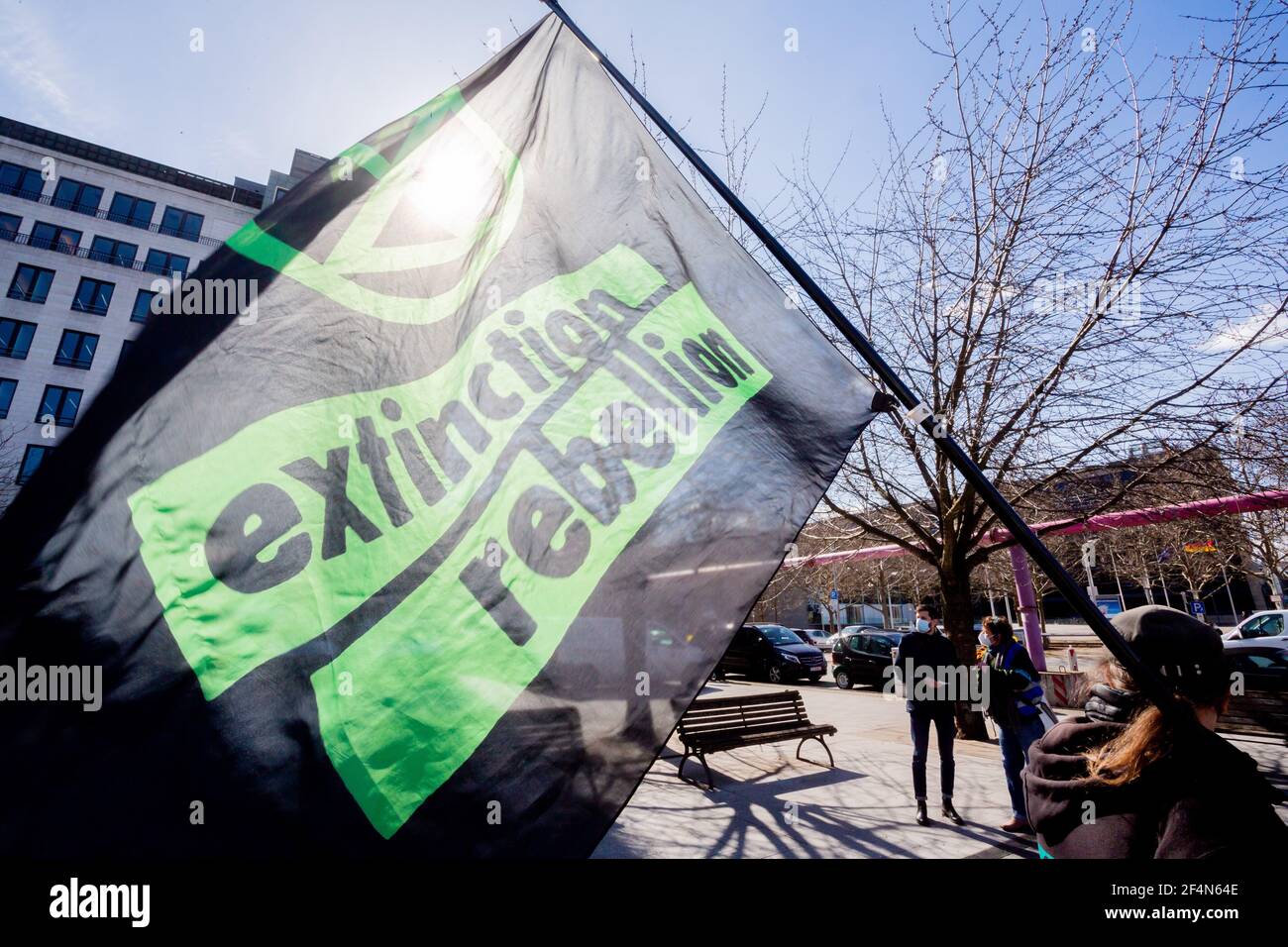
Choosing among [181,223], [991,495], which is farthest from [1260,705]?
[181,223]

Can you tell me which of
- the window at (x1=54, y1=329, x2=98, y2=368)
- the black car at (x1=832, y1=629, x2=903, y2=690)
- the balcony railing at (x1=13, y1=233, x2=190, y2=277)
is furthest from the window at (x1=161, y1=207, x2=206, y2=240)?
the black car at (x1=832, y1=629, x2=903, y2=690)

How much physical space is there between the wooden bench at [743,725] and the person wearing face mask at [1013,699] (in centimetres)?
238

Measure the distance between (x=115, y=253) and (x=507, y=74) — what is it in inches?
1938

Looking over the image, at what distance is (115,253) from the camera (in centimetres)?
3822

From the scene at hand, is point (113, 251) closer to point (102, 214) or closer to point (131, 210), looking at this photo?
point (102, 214)

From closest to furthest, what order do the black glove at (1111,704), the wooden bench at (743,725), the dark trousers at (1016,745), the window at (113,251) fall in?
1. the black glove at (1111,704)
2. the dark trousers at (1016,745)
3. the wooden bench at (743,725)
4. the window at (113,251)

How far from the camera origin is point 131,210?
128 ft

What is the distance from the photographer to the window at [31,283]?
36031 millimetres

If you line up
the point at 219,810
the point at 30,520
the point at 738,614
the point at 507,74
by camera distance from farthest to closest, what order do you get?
the point at 507,74, the point at 30,520, the point at 738,614, the point at 219,810

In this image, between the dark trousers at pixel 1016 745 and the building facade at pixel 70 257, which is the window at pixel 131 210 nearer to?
the building facade at pixel 70 257

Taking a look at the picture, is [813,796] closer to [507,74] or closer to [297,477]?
[297,477]

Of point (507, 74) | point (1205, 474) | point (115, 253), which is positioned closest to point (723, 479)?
point (507, 74)

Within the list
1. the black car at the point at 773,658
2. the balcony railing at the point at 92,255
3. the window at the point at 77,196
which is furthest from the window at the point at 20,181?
the black car at the point at 773,658

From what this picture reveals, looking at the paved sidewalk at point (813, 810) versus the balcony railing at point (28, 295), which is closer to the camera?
the paved sidewalk at point (813, 810)
